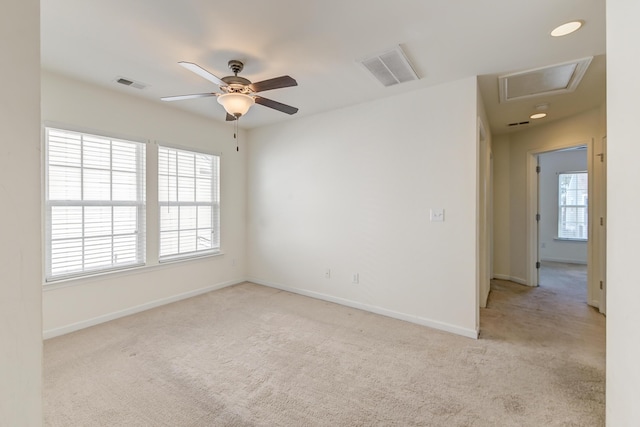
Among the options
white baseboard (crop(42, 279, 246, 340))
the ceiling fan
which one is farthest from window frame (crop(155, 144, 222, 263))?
the ceiling fan

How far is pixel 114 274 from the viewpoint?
11.0 feet

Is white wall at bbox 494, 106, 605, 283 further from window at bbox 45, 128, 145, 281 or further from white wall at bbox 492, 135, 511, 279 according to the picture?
window at bbox 45, 128, 145, 281

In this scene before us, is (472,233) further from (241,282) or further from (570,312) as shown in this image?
(241,282)

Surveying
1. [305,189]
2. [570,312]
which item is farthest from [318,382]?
[570,312]

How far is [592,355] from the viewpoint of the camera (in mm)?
2506

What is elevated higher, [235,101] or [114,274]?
[235,101]

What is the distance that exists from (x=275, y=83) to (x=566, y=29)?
86.1 inches

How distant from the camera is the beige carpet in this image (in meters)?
1.82

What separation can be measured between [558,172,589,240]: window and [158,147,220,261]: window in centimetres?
795

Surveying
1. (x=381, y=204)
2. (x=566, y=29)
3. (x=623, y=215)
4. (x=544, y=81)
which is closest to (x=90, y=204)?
(x=381, y=204)

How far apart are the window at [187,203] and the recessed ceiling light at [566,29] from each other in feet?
13.6

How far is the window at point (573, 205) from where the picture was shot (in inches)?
265

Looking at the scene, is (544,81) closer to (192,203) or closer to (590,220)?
(590,220)

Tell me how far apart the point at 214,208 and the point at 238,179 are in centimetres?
67
